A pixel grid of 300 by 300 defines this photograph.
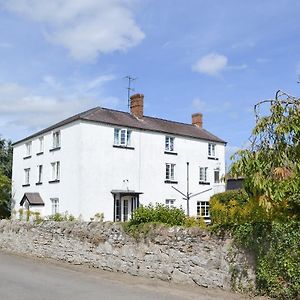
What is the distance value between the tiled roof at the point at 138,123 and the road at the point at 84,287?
66.1 ft

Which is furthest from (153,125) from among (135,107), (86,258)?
(86,258)

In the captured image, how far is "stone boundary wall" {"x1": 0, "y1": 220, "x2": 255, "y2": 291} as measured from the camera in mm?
10828

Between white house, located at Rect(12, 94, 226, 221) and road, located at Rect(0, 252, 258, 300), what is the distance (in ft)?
59.5

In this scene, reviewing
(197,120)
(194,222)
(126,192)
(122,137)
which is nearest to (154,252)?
(194,222)

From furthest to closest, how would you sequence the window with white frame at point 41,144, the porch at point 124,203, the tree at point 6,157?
the tree at point 6,157
the window with white frame at point 41,144
the porch at point 124,203

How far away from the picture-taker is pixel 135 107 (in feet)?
129

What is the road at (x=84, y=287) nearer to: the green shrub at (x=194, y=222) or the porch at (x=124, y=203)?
the green shrub at (x=194, y=222)

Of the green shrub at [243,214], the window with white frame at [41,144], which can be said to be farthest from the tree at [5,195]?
the green shrub at [243,214]

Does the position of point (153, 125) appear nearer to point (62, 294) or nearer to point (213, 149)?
point (213, 149)

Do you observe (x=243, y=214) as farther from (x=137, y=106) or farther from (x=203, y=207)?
(x=203, y=207)

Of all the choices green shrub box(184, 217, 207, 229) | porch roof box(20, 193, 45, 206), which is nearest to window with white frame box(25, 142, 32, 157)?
porch roof box(20, 193, 45, 206)

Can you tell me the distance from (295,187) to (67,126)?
2780cm

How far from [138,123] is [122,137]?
2675 millimetres

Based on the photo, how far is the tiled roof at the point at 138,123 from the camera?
3465cm
